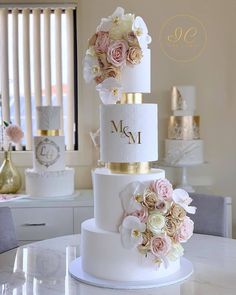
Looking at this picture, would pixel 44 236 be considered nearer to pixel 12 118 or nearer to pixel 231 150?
pixel 12 118

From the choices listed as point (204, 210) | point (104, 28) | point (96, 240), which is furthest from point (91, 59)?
point (204, 210)

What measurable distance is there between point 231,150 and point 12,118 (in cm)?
157

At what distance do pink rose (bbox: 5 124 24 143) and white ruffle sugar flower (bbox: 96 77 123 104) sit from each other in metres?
1.59

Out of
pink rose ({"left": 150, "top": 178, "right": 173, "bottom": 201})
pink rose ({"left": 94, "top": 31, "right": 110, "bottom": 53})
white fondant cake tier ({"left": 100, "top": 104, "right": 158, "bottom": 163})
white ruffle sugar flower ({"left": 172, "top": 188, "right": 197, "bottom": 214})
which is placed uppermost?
pink rose ({"left": 94, "top": 31, "right": 110, "bottom": 53})

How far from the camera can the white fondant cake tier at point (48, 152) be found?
303 cm

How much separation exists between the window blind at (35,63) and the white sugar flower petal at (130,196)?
1.82 metres

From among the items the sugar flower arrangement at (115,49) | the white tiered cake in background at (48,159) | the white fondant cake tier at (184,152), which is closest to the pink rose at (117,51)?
the sugar flower arrangement at (115,49)

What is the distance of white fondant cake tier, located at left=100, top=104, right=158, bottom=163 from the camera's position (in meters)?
1.63

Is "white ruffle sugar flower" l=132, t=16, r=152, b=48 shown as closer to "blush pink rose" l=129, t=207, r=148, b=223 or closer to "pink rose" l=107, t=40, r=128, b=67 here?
"pink rose" l=107, t=40, r=128, b=67

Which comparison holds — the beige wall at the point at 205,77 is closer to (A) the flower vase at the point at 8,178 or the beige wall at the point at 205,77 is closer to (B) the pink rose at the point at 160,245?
(A) the flower vase at the point at 8,178

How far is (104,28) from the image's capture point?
1621mm

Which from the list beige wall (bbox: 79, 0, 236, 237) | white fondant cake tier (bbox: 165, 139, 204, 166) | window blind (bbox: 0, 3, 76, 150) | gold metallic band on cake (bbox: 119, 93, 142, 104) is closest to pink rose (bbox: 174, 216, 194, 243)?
gold metallic band on cake (bbox: 119, 93, 142, 104)

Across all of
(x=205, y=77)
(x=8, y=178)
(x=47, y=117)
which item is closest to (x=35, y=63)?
(x=47, y=117)

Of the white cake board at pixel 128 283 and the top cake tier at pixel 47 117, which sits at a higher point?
the top cake tier at pixel 47 117
